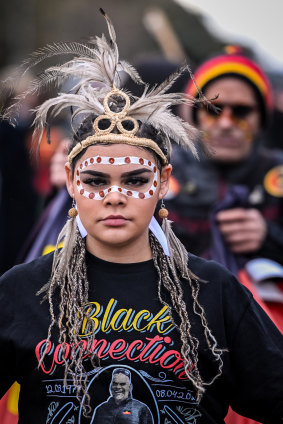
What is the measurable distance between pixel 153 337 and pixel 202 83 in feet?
10.4

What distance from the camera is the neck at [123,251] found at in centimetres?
251

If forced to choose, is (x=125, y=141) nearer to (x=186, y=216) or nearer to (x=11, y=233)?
(x=186, y=216)

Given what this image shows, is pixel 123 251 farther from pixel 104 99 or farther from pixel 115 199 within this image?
pixel 104 99

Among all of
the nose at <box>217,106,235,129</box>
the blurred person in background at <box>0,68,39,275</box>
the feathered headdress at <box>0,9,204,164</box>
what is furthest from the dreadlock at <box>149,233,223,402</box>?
the blurred person in background at <box>0,68,39,275</box>

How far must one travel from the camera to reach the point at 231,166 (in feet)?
17.0

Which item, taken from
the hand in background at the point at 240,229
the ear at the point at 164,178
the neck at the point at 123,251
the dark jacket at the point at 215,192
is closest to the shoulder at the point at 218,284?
the neck at the point at 123,251

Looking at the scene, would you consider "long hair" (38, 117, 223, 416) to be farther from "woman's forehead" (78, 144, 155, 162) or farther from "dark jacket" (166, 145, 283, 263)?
"dark jacket" (166, 145, 283, 263)

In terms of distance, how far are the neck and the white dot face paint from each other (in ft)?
0.61

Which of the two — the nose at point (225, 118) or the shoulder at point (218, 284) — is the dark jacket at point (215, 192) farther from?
the shoulder at point (218, 284)

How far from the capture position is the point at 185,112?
500 cm

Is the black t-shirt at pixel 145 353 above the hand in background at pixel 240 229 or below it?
below

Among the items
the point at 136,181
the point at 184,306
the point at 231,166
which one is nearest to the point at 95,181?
the point at 136,181

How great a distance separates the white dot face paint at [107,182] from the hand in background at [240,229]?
1952 mm

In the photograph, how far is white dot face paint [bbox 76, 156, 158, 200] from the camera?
2.46m
